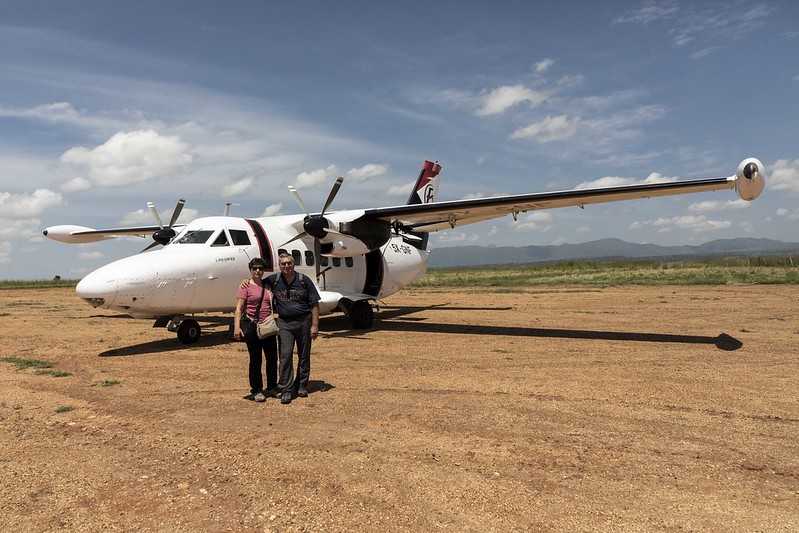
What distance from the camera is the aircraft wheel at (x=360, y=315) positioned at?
50.6 ft

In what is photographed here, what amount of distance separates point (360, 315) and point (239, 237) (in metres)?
4.49

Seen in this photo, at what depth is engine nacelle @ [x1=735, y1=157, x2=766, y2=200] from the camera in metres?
9.77

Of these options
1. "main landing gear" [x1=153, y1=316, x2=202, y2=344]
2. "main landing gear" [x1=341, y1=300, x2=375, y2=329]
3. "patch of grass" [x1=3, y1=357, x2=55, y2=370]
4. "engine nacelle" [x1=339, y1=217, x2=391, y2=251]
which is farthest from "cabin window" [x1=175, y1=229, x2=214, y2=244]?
"main landing gear" [x1=341, y1=300, x2=375, y2=329]

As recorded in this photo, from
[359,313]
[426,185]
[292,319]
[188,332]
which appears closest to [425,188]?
[426,185]

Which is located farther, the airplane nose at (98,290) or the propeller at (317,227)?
the propeller at (317,227)

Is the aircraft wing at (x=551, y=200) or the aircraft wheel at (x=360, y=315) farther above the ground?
the aircraft wing at (x=551, y=200)

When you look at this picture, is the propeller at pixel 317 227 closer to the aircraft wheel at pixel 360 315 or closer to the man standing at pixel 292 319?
the aircraft wheel at pixel 360 315

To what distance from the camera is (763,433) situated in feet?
17.8

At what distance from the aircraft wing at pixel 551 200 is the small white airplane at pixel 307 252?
0.9 inches

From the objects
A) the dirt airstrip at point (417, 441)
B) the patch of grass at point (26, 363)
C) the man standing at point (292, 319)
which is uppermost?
the man standing at point (292, 319)

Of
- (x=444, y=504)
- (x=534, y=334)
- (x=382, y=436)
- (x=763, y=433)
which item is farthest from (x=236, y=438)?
(x=534, y=334)

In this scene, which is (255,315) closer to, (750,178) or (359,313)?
(359,313)

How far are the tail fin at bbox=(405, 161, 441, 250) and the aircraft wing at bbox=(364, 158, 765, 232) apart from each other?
318 cm

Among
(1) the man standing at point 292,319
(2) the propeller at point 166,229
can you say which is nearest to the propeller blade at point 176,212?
(2) the propeller at point 166,229
